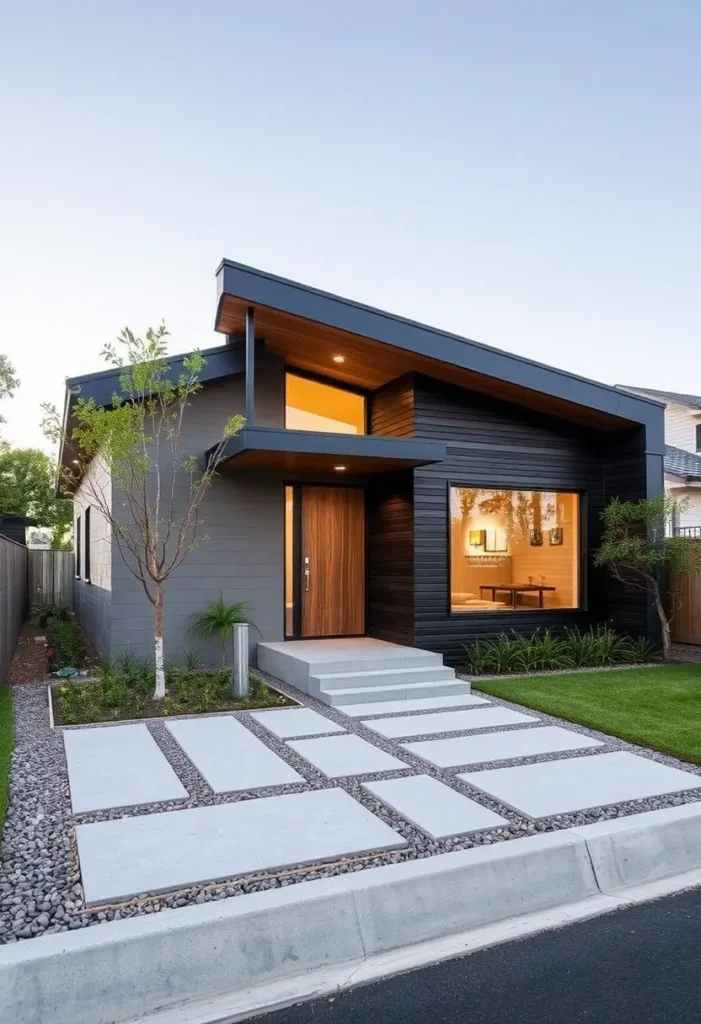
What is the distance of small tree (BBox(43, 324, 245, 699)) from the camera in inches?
249

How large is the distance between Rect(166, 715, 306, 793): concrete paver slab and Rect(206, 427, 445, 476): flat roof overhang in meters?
2.78

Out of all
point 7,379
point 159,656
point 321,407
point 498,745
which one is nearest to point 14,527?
point 7,379

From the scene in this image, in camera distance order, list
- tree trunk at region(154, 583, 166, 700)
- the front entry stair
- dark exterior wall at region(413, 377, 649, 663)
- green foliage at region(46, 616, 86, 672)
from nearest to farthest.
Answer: tree trunk at region(154, 583, 166, 700)
the front entry stair
green foliage at region(46, 616, 86, 672)
dark exterior wall at region(413, 377, 649, 663)

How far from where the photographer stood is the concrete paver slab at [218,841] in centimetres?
292

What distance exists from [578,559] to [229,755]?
636cm

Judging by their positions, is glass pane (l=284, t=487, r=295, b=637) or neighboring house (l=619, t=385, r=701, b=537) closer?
glass pane (l=284, t=487, r=295, b=637)

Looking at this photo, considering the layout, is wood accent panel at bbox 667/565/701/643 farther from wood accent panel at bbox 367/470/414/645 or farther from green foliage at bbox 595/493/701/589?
wood accent panel at bbox 367/470/414/645

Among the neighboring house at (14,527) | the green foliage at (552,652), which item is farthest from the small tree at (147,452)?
the neighboring house at (14,527)

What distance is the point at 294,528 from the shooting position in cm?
893

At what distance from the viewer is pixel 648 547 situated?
29.0 feet

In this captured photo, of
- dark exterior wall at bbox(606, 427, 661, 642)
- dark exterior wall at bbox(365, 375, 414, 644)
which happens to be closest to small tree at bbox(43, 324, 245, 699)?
dark exterior wall at bbox(365, 375, 414, 644)

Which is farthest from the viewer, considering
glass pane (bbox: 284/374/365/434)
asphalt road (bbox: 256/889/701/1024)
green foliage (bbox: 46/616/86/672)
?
glass pane (bbox: 284/374/365/434)

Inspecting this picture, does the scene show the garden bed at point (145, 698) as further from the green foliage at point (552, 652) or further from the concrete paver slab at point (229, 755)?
the green foliage at point (552, 652)

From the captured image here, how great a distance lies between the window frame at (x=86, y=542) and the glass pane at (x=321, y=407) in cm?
391
